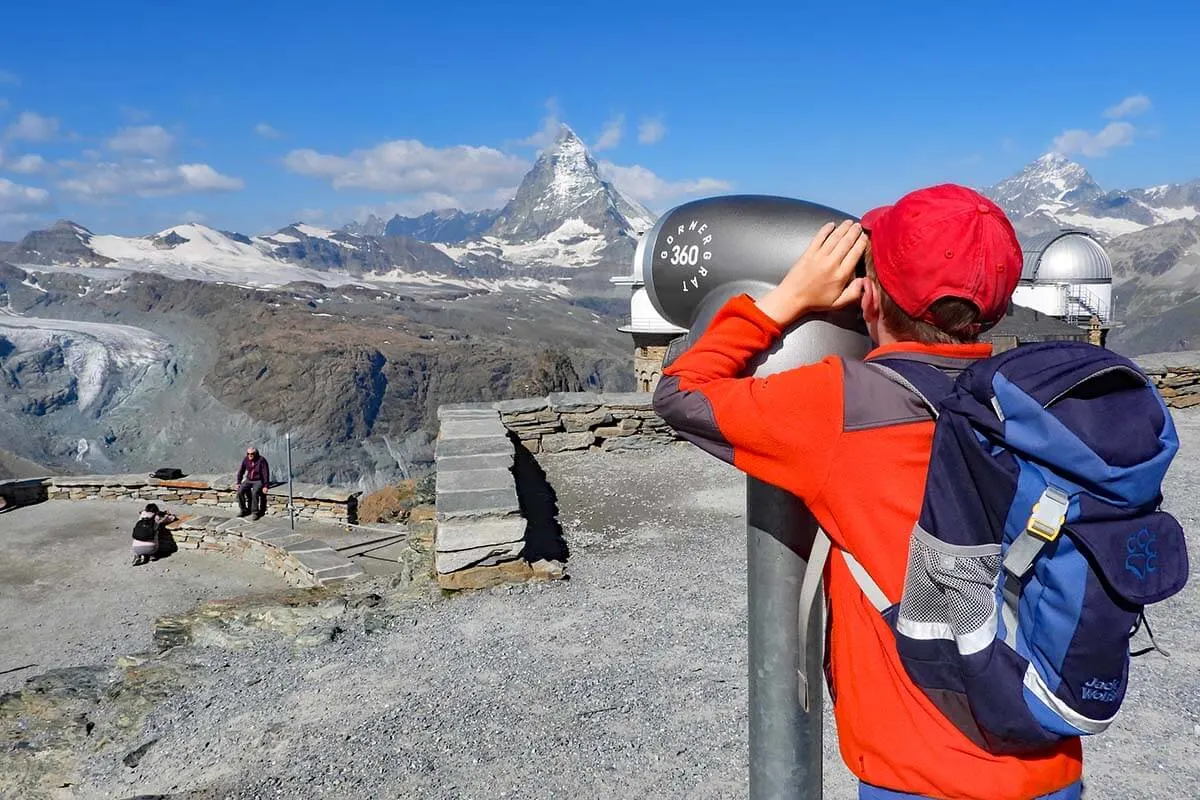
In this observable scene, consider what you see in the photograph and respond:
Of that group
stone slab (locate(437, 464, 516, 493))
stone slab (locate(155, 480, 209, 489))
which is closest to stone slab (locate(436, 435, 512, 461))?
stone slab (locate(437, 464, 516, 493))

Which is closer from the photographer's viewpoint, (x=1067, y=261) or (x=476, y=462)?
(x=476, y=462)

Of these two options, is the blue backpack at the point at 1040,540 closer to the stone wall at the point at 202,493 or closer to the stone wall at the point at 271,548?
the stone wall at the point at 271,548

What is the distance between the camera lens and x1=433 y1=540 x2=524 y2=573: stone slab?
5320 millimetres

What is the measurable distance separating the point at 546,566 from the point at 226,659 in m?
2.03

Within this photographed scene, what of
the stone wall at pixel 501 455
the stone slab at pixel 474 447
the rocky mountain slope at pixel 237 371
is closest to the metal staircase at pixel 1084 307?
the stone wall at pixel 501 455

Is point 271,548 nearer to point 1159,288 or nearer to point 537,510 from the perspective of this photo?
point 537,510

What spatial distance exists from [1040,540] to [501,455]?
5.97m

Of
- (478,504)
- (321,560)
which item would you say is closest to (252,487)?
(321,560)

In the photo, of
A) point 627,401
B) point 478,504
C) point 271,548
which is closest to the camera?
point 478,504

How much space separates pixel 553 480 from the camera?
813 cm

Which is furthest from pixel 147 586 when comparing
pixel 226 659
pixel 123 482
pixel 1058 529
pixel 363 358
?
pixel 363 358

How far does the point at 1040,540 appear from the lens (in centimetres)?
120

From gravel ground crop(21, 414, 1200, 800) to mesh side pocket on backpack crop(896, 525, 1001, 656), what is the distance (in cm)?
220

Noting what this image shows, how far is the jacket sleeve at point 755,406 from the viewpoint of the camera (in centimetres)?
142
